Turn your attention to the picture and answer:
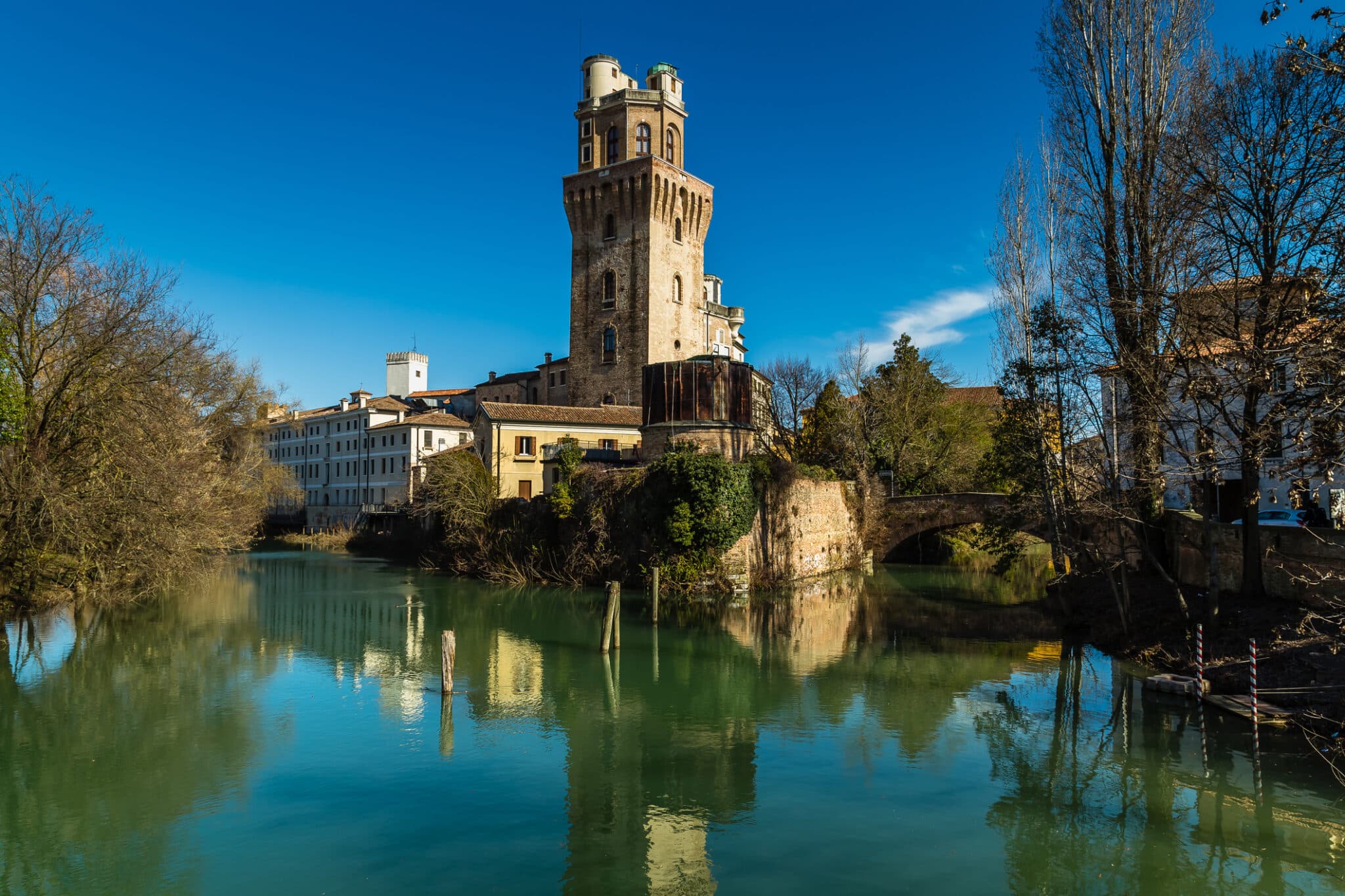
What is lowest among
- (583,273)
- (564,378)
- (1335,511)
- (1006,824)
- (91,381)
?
(1006,824)

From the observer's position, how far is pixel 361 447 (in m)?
63.6

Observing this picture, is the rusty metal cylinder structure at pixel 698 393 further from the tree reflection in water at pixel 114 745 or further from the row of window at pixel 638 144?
the row of window at pixel 638 144

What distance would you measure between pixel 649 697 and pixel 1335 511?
1698 cm

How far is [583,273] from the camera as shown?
5306cm

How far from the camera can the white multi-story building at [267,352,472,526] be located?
57531mm

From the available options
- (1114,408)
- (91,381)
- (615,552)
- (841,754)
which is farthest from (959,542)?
(91,381)

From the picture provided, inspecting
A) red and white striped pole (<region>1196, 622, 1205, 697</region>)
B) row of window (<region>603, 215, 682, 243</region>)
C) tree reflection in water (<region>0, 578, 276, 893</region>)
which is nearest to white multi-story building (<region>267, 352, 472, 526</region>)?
row of window (<region>603, 215, 682, 243</region>)

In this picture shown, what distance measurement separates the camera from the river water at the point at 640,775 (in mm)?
8047

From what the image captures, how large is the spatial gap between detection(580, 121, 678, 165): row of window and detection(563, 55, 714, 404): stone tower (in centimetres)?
6

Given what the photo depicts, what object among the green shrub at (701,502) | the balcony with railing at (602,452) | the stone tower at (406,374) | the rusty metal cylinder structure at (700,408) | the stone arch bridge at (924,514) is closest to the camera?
the green shrub at (701,502)

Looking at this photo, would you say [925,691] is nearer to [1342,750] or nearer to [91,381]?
[1342,750]

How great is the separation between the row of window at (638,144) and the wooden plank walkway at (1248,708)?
1776 inches

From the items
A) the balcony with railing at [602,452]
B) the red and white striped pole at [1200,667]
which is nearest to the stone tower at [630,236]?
the balcony with railing at [602,452]

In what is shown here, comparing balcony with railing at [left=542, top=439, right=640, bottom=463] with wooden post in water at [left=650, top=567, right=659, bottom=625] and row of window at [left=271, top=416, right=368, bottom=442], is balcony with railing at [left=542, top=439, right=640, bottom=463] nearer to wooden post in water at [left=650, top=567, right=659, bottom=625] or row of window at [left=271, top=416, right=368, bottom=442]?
wooden post in water at [left=650, top=567, right=659, bottom=625]
